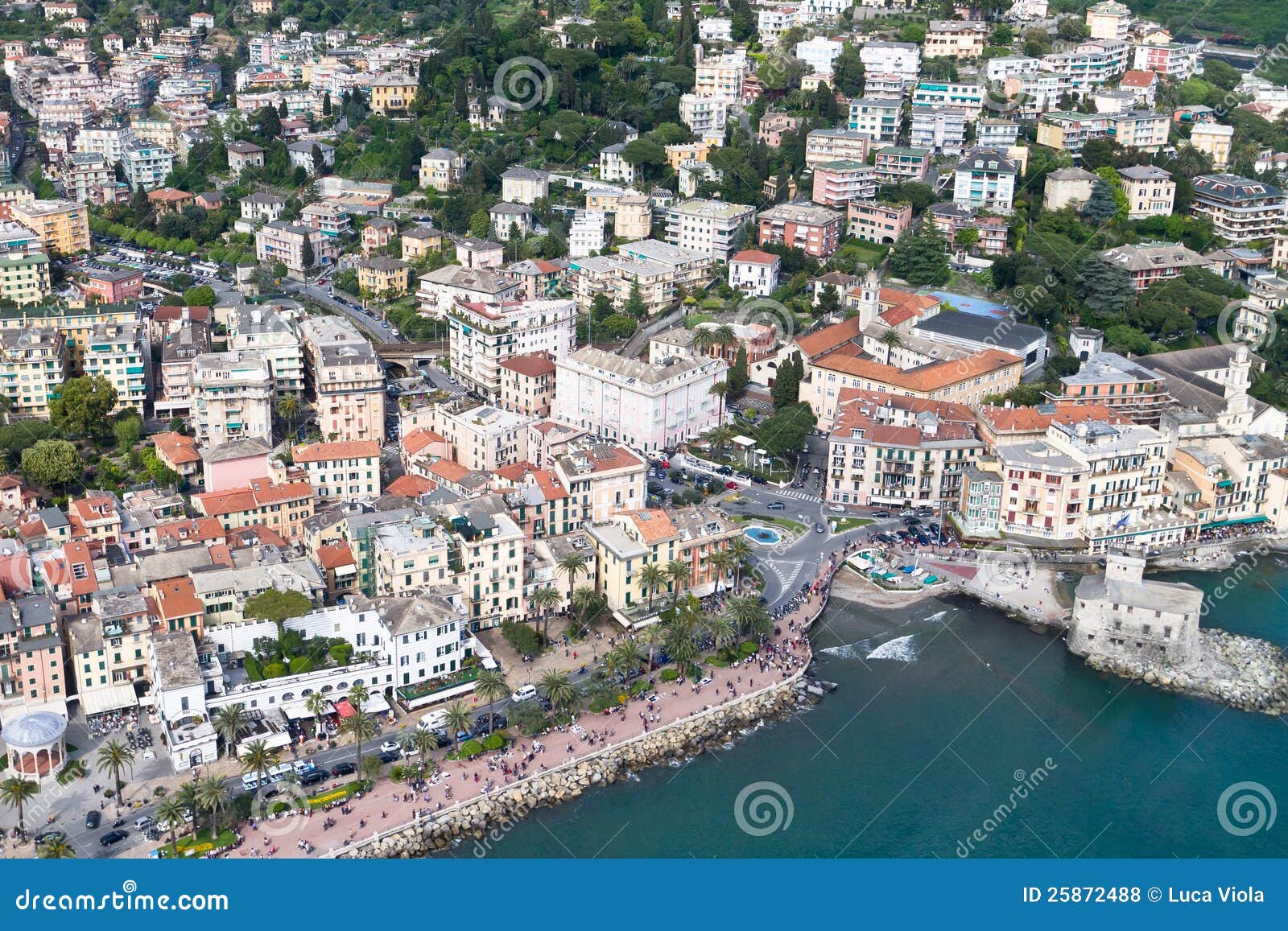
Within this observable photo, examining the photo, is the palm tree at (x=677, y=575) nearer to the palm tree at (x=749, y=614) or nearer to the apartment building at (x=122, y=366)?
the palm tree at (x=749, y=614)

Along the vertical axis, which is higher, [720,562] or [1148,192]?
[1148,192]

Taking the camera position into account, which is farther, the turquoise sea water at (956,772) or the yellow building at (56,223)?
the yellow building at (56,223)

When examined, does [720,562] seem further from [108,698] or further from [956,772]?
[108,698]

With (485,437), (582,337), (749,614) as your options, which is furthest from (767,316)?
(749,614)

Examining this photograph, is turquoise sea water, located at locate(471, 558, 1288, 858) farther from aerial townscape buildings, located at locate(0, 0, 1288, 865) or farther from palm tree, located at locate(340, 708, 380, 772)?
palm tree, located at locate(340, 708, 380, 772)

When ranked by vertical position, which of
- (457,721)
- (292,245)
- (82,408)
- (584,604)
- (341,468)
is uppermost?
(292,245)
